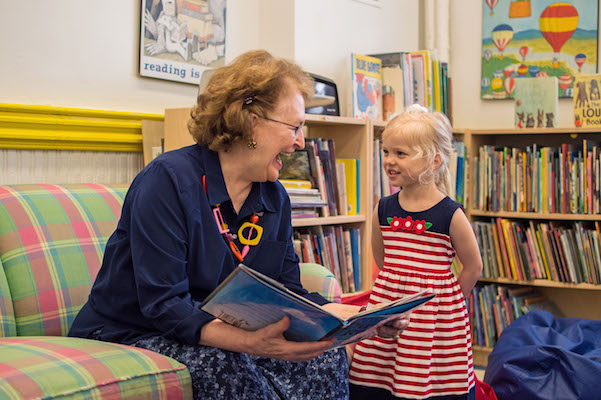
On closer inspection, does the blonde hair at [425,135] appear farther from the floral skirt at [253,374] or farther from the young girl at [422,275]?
the floral skirt at [253,374]

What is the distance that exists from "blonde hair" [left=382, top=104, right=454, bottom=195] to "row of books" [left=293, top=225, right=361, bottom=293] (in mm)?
690

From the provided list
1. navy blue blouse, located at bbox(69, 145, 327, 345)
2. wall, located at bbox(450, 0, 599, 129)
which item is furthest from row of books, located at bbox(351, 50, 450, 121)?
navy blue blouse, located at bbox(69, 145, 327, 345)

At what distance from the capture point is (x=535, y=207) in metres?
3.11

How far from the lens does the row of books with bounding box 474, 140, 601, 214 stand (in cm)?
Result: 301

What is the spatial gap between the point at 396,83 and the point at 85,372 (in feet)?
7.44

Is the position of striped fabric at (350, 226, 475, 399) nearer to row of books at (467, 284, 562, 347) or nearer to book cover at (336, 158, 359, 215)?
book cover at (336, 158, 359, 215)

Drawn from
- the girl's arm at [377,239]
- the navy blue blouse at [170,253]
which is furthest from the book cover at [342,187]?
the navy blue blouse at [170,253]

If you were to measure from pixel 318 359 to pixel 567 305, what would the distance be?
245 centimetres

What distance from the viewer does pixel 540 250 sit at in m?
3.10

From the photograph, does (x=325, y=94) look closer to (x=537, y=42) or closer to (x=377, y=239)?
(x=377, y=239)

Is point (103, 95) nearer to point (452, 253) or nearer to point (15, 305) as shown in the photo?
point (15, 305)

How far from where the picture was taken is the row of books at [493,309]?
125 inches

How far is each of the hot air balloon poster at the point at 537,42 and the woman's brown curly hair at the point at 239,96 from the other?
2393mm

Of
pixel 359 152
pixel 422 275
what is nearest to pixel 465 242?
pixel 422 275
